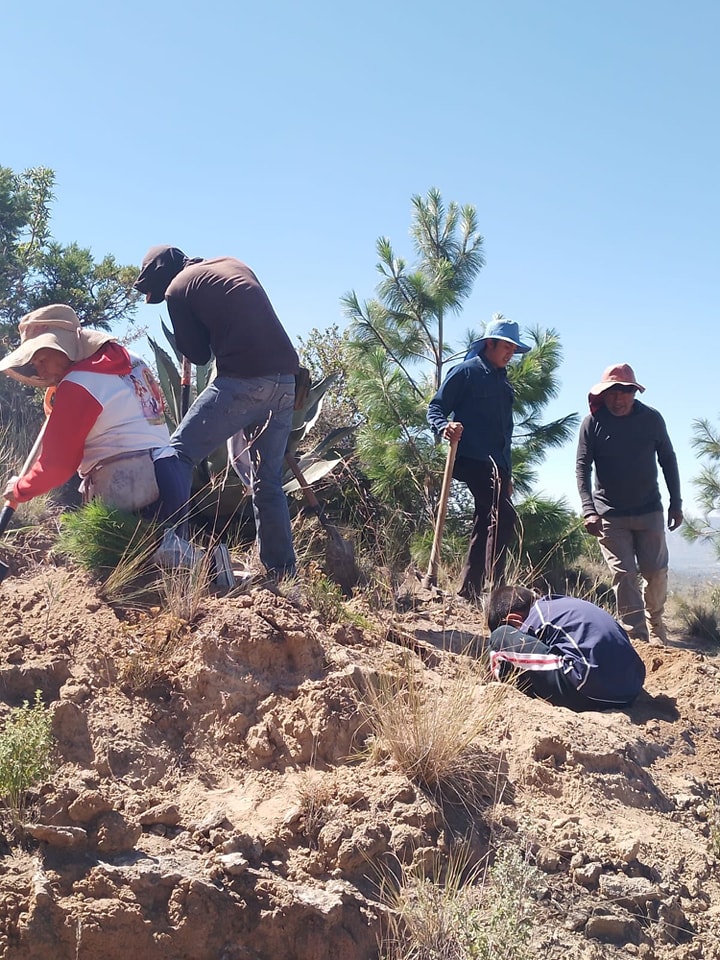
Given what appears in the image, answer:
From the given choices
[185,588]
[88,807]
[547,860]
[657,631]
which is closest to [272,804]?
[88,807]

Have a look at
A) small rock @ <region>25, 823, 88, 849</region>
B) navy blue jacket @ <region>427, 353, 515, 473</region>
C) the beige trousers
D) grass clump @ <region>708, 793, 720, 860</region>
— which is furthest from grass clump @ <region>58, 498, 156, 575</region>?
the beige trousers

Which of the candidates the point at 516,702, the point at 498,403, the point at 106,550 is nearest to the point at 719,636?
the point at 498,403

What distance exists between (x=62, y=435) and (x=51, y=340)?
0.43 metres

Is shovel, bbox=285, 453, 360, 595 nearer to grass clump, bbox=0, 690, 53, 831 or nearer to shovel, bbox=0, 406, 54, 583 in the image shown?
shovel, bbox=0, 406, 54, 583

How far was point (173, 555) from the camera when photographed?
4184 mm

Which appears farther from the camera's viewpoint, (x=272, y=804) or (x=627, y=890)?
(x=272, y=804)

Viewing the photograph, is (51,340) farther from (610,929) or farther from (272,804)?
(610,929)

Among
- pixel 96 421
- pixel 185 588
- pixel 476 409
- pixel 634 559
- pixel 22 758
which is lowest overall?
pixel 22 758

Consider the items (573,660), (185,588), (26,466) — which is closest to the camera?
(185,588)

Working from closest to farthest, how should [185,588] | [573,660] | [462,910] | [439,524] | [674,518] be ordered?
[462,910] → [185,588] → [573,660] → [439,524] → [674,518]

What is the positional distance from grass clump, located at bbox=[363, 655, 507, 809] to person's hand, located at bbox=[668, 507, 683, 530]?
332cm

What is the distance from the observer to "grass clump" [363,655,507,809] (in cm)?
341

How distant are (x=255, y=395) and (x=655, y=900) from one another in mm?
2751

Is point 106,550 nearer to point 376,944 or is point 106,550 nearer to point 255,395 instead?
point 255,395
